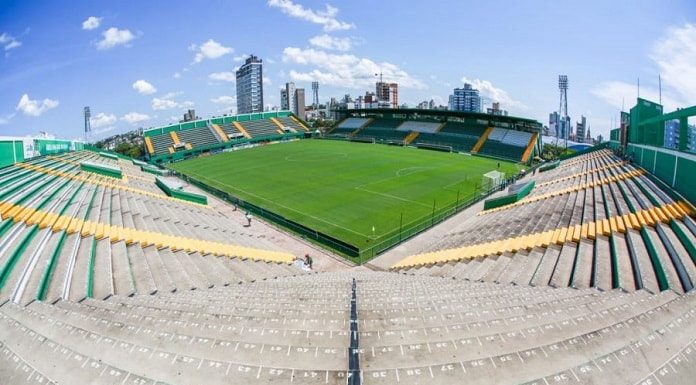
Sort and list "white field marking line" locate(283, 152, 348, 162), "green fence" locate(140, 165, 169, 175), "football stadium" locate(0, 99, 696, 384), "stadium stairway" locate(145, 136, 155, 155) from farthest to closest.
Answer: "stadium stairway" locate(145, 136, 155, 155), "white field marking line" locate(283, 152, 348, 162), "green fence" locate(140, 165, 169, 175), "football stadium" locate(0, 99, 696, 384)

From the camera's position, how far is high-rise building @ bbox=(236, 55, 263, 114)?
188 metres

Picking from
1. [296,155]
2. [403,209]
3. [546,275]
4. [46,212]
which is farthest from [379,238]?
[296,155]

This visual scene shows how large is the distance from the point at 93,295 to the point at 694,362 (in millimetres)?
17704

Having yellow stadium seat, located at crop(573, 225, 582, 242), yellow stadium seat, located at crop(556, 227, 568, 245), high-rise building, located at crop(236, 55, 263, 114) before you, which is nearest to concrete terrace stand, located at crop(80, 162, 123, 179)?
yellow stadium seat, located at crop(556, 227, 568, 245)

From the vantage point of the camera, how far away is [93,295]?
14.4 meters

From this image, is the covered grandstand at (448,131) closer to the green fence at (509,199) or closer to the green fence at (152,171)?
the green fence at (509,199)

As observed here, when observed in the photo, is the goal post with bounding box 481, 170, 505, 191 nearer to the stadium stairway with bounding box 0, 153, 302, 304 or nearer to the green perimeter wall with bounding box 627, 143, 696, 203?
the green perimeter wall with bounding box 627, 143, 696, 203

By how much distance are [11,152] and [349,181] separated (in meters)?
41.3

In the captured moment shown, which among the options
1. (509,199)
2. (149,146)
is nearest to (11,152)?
(149,146)

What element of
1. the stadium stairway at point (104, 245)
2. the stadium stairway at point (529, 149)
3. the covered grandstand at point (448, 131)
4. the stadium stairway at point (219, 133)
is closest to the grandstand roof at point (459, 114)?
the covered grandstand at point (448, 131)

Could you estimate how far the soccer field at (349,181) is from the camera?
40.6 metres

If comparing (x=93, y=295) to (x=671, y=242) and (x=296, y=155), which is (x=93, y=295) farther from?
(x=296, y=155)

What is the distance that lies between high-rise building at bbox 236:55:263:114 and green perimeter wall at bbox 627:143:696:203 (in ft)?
567

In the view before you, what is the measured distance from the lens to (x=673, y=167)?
28.4 m
